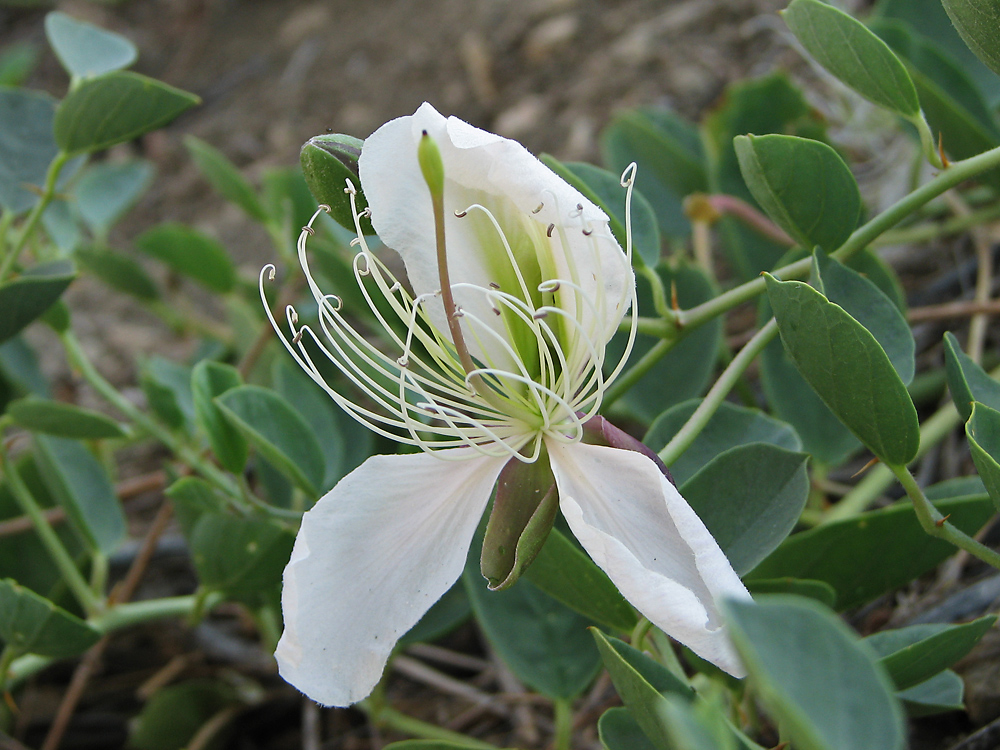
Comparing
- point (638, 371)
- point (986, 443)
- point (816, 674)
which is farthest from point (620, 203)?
point (816, 674)

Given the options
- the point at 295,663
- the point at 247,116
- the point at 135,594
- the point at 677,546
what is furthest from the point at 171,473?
the point at 247,116

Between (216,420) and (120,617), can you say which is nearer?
(216,420)

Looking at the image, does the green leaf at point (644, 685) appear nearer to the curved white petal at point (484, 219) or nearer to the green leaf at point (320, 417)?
the curved white petal at point (484, 219)

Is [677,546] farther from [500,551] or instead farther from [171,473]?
[171,473]

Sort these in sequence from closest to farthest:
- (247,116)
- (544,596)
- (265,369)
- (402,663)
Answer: (544,596), (402,663), (265,369), (247,116)

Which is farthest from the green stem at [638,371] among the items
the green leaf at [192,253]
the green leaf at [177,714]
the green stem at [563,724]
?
the green leaf at [192,253]

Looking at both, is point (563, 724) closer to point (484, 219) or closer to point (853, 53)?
point (484, 219)

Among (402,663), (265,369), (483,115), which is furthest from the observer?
(483,115)
